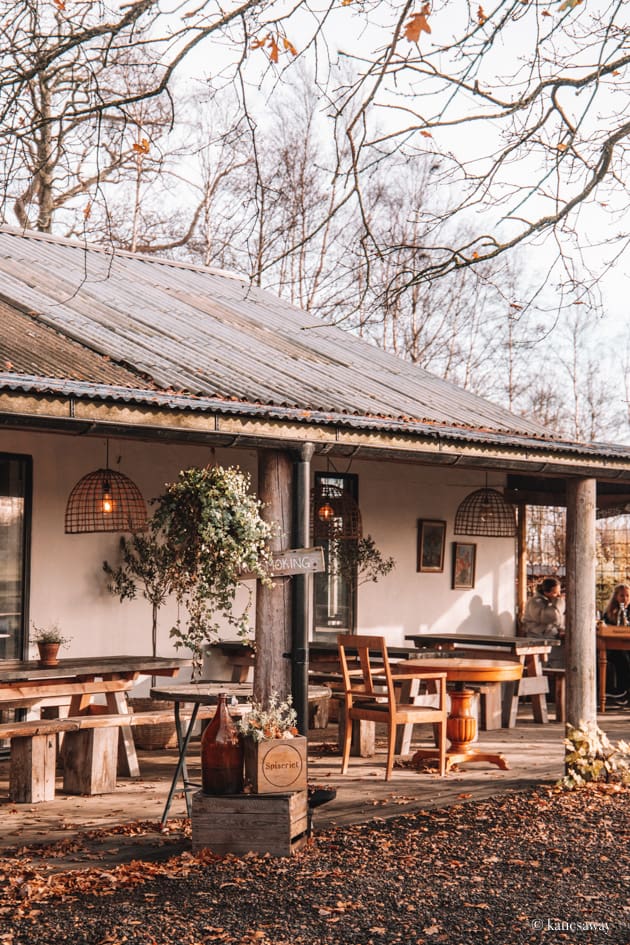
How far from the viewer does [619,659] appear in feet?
43.0

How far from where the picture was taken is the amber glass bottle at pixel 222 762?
6441 millimetres

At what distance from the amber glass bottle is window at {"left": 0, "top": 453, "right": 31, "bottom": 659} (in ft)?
12.4

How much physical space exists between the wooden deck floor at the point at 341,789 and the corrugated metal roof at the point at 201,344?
2.53 m

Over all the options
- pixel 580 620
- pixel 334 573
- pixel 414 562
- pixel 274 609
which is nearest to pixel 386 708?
pixel 580 620

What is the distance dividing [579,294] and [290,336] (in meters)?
4.81

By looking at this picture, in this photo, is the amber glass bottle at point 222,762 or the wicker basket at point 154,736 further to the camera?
the wicker basket at point 154,736

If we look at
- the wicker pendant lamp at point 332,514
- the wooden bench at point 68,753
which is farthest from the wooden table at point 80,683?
the wicker pendant lamp at point 332,514

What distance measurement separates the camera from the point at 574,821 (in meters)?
7.49

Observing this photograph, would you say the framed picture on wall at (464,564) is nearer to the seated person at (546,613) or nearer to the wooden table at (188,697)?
the seated person at (546,613)

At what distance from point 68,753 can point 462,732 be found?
3.00 m

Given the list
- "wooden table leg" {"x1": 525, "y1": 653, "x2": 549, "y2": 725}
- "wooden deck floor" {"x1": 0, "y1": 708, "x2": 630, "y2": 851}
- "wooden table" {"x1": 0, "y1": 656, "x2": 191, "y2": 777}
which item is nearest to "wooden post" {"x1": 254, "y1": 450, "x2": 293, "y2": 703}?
"wooden deck floor" {"x1": 0, "y1": 708, "x2": 630, "y2": 851}

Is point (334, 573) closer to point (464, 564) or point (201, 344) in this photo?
point (464, 564)

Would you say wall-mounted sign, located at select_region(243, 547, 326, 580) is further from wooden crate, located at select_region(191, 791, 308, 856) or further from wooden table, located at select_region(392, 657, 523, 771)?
wooden table, located at select_region(392, 657, 523, 771)

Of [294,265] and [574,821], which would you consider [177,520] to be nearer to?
[574,821]
